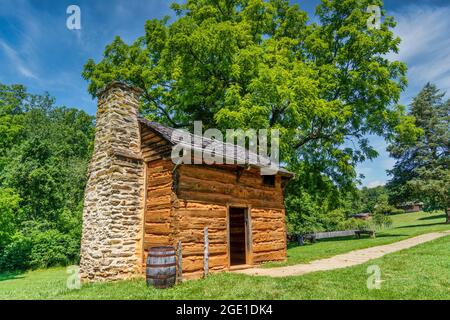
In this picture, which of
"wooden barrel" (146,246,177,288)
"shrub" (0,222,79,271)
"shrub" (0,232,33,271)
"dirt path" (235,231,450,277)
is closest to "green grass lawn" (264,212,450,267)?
"dirt path" (235,231,450,277)

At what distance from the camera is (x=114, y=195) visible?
9.89 meters

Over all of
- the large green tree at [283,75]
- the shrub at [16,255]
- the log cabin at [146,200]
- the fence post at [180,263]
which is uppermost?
the large green tree at [283,75]

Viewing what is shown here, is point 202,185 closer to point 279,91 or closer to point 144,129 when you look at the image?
point 144,129

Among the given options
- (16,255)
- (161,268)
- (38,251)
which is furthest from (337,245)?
(16,255)

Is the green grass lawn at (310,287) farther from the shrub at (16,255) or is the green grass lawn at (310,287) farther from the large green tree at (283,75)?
the shrub at (16,255)

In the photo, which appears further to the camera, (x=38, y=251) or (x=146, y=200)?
(x=38, y=251)

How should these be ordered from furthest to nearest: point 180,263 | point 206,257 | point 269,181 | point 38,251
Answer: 1. point 38,251
2. point 269,181
3. point 206,257
4. point 180,263

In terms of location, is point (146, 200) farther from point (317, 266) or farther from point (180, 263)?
point (317, 266)

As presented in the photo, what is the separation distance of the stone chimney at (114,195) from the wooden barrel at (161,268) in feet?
7.63

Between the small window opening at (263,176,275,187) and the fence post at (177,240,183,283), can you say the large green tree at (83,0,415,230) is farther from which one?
the fence post at (177,240,183,283)

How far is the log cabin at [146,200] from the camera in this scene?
9.43 meters

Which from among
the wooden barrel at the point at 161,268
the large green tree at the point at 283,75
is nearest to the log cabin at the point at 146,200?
the wooden barrel at the point at 161,268

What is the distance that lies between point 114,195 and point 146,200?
3.63ft
